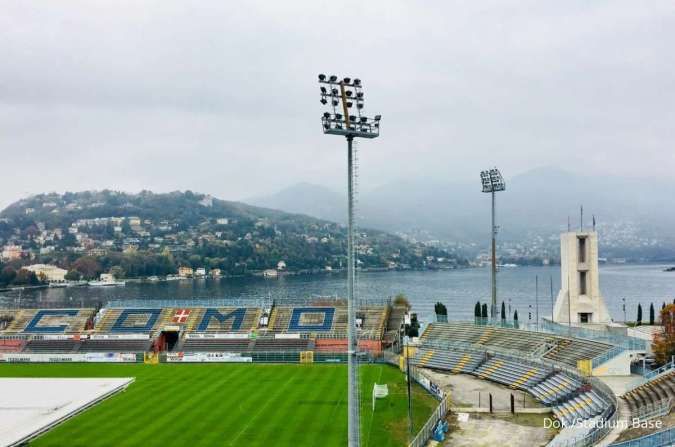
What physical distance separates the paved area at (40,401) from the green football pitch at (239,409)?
118 inches

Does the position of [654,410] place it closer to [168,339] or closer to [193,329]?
[193,329]

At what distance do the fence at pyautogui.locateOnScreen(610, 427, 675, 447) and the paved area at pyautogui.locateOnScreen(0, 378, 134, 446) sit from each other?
19997 mm

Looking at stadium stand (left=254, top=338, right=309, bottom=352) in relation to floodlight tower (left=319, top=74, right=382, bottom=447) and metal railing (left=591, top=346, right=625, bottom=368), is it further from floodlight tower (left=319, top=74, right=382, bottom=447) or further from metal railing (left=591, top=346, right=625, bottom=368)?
floodlight tower (left=319, top=74, right=382, bottom=447)

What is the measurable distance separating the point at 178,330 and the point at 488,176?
32604mm

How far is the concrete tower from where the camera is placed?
51.2 meters

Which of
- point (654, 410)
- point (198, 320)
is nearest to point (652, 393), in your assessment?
point (654, 410)

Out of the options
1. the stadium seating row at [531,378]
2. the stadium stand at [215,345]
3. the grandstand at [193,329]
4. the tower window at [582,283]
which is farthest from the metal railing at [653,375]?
the stadium stand at [215,345]

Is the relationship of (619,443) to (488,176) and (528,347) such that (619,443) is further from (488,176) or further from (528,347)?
(488,176)

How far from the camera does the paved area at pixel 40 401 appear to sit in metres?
22.4

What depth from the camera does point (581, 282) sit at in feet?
171

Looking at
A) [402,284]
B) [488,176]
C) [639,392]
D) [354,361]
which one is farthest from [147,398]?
[402,284]

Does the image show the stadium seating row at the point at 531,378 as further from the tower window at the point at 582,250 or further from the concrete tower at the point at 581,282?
the tower window at the point at 582,250

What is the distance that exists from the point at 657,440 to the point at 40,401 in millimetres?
23019

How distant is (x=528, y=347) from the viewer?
4516cm
